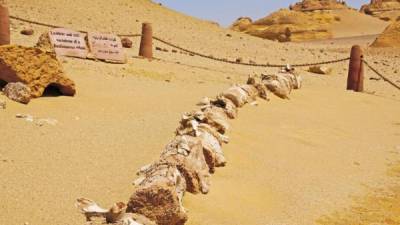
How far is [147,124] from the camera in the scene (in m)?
6.13

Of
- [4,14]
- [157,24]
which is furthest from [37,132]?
[157,24]

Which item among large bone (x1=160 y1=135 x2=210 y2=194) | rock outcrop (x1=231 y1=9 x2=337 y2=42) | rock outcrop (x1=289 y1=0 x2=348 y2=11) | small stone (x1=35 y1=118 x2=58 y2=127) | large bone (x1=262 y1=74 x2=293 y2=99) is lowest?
large bone (x1=160 y1=135 x2=210 y2=194)

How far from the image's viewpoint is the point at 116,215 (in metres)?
3.34

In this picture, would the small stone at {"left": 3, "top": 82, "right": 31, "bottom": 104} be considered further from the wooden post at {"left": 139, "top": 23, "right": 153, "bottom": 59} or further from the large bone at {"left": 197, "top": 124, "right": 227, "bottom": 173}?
the wooden post at {"left": 139, "top": 23, "right": 153, "bottom": 59}

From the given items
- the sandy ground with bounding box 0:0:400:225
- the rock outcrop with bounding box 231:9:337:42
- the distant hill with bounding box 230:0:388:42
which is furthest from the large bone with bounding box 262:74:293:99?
the rock outcrop with bounding box 231:9:337:42

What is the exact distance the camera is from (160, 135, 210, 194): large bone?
4289 millimetres

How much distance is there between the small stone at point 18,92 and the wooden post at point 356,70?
25.5ft

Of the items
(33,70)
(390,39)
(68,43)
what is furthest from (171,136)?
(390,39)

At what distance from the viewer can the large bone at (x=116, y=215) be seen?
10.8 ft

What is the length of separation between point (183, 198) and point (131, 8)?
79.1 feet

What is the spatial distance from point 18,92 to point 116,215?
3.39m

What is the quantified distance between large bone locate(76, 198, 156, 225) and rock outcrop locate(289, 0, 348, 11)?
56.6 metres

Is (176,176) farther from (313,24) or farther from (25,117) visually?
(313,24)

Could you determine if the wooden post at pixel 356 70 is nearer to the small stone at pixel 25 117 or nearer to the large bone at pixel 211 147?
the large bone at pixel 211 147
